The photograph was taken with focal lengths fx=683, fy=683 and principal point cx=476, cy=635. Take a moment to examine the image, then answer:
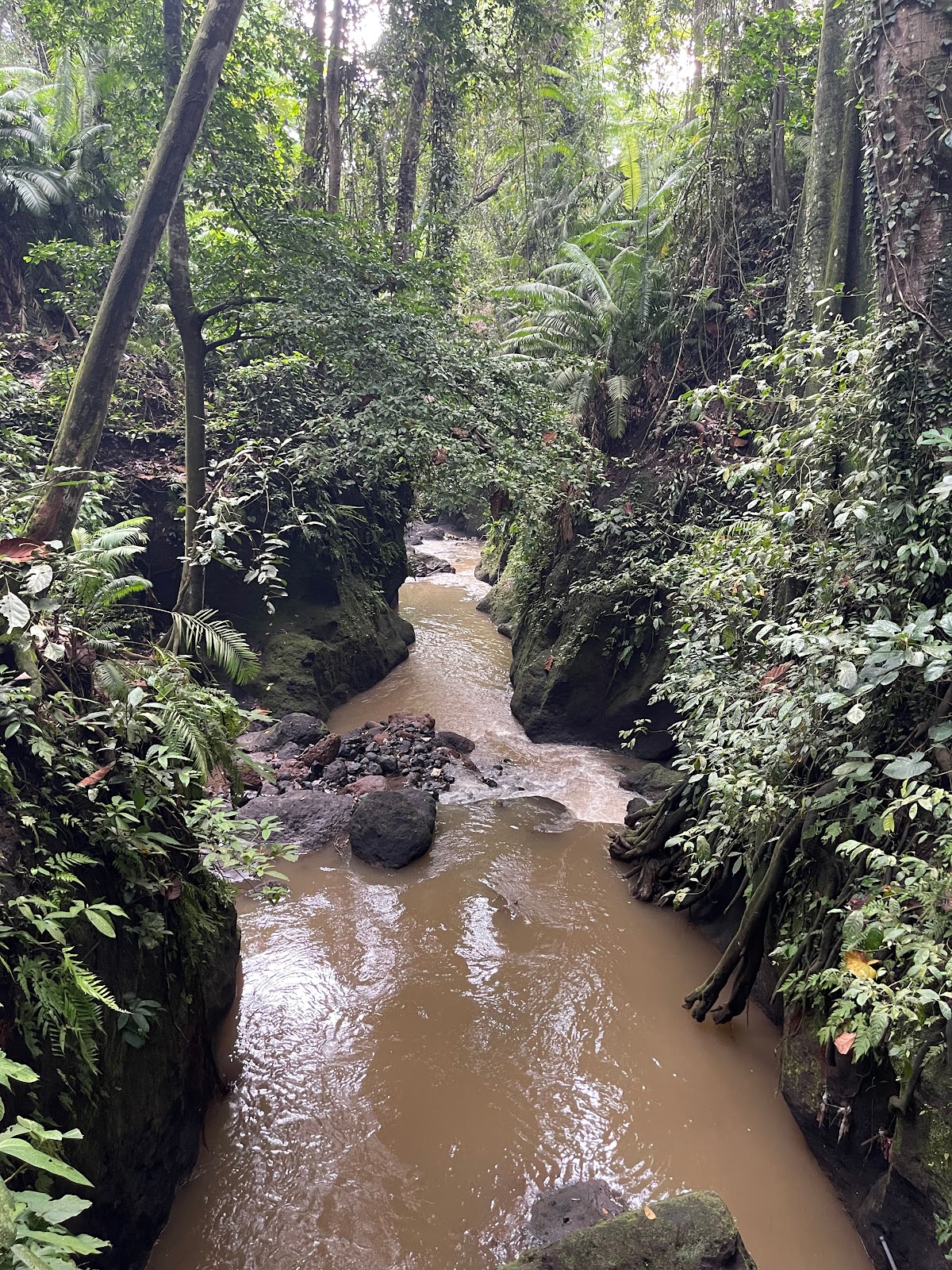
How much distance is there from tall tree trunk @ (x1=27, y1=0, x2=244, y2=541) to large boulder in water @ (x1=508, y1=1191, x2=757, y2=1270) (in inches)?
181

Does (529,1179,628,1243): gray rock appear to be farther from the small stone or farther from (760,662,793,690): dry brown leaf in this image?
the small stone

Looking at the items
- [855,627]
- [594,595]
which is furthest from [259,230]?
[855,627]

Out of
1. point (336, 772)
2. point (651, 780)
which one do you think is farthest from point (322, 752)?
point (651, 780)

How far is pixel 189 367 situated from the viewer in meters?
6.74

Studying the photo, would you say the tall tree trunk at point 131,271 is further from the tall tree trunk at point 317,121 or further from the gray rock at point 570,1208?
the tall tree trunk at point 317,121

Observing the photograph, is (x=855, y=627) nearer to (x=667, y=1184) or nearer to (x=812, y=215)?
(x=667, y=1184)

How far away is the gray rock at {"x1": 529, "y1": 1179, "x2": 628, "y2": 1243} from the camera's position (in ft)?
10.2

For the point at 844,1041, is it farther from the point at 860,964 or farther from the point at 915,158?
the point at 915,158

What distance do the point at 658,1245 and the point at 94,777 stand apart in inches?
114

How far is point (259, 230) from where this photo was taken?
22.1 feet

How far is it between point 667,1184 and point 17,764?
142 inches

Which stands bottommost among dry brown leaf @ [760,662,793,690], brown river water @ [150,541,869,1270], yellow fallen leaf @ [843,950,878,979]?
brown river water @ [150,541,869,1270]

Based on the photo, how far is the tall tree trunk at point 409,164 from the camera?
414 inches

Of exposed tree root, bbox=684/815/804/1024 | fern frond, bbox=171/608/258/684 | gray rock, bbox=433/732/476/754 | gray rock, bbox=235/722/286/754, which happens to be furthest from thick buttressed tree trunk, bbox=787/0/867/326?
gray rock, bbox=235/722/286/754
